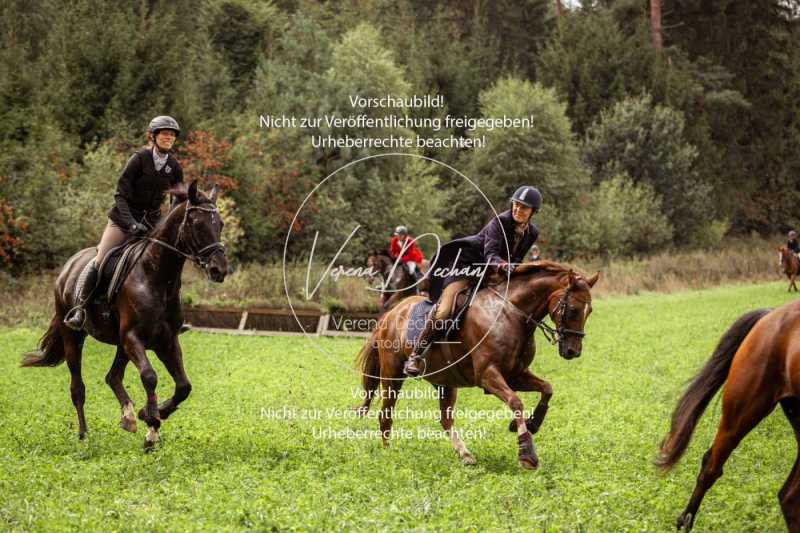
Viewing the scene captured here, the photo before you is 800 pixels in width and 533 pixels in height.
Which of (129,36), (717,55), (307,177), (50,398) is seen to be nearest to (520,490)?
(50,398)

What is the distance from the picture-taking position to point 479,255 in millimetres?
11055

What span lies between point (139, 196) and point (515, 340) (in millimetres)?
5092

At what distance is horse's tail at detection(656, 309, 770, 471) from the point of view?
8.08 meters

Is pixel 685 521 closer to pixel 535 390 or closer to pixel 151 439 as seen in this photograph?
pixel 535 390

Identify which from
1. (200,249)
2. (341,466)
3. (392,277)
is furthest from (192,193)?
(392,277)

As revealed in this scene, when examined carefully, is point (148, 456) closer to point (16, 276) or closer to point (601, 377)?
point (601, 377)

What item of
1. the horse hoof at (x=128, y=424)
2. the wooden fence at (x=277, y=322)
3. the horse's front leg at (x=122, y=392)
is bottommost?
the wooden fence at (x=277, y=322)

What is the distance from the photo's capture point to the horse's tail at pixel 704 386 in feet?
26.5

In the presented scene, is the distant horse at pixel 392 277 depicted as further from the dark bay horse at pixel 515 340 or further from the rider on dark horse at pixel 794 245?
the rider on dark horse at pixel 794 245

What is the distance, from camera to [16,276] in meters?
32.1

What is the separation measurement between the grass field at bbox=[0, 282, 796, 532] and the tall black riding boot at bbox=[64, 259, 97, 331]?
1.47m

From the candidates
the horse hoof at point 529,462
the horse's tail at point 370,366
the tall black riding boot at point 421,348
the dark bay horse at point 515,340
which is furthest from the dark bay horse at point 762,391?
the horse's tail at point 370,366

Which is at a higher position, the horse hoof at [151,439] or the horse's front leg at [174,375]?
the horse's front leg at [174,375]

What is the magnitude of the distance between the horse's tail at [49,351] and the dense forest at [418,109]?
61.1ft
